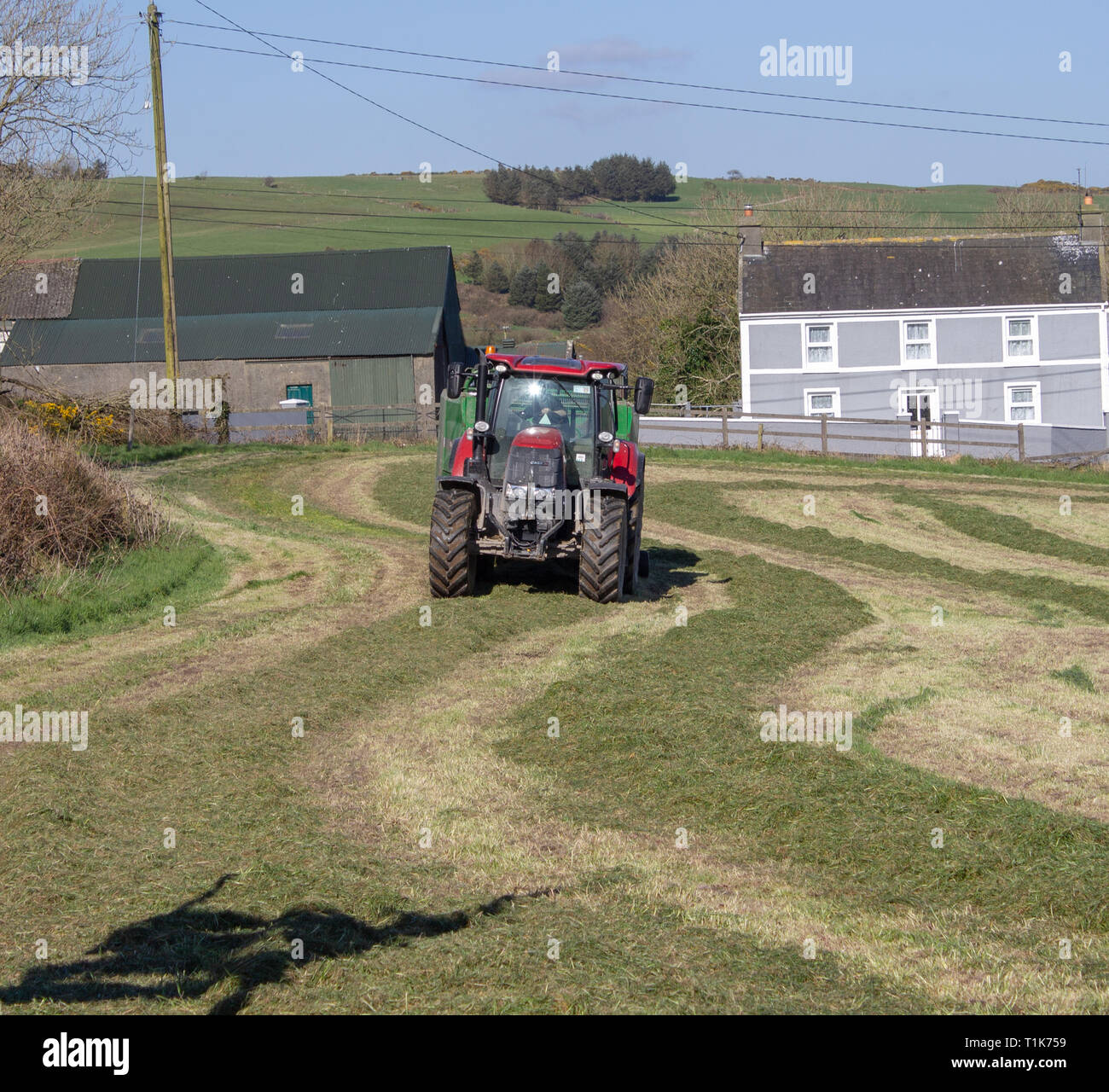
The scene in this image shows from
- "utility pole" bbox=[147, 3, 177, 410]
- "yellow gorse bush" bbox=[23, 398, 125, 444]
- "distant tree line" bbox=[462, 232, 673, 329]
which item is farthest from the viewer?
"distant tree line" bbox=[462, 232, 673, 329]

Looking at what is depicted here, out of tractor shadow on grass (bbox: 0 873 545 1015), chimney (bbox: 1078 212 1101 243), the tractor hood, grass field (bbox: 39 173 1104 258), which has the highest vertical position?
grass field (bbox: 39 173 1104 258)

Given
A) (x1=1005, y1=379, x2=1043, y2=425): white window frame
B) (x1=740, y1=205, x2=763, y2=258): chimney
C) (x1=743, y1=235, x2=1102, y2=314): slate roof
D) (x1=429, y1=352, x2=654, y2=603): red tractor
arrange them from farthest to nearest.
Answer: (x1=740, y1=205, x2=763, y2=258): chimney → (x1=743, y1=235, x2=1102, y2=314): slate roof → (x1=1005, y1=379, x2=1043, y2=425): white window frame → (x1=429, y1=352, x2=654, y2=603): red tractor

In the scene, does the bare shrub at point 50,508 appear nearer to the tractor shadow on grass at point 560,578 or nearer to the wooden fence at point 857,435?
the tractor shadow on grass at point 560,578

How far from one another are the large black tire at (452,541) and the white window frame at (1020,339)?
3093cm

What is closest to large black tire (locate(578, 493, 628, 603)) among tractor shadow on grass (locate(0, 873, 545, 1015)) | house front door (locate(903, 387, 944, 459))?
tractor shadow on grass (locate(0, 873, 545, 1015))

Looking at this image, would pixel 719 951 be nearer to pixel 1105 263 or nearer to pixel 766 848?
pixel 766 848

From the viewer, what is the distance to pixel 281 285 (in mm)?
50844

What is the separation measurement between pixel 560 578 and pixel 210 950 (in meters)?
10.4

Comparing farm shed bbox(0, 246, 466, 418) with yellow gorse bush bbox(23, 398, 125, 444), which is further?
farm shed bbox(0, 246, 466, 418)

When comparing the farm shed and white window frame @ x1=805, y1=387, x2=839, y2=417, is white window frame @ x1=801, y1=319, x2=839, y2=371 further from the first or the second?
the farm shed

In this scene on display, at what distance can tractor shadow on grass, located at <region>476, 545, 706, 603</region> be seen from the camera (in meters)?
14.9

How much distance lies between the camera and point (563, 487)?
1344cm

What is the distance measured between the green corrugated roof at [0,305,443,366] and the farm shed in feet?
0.17
